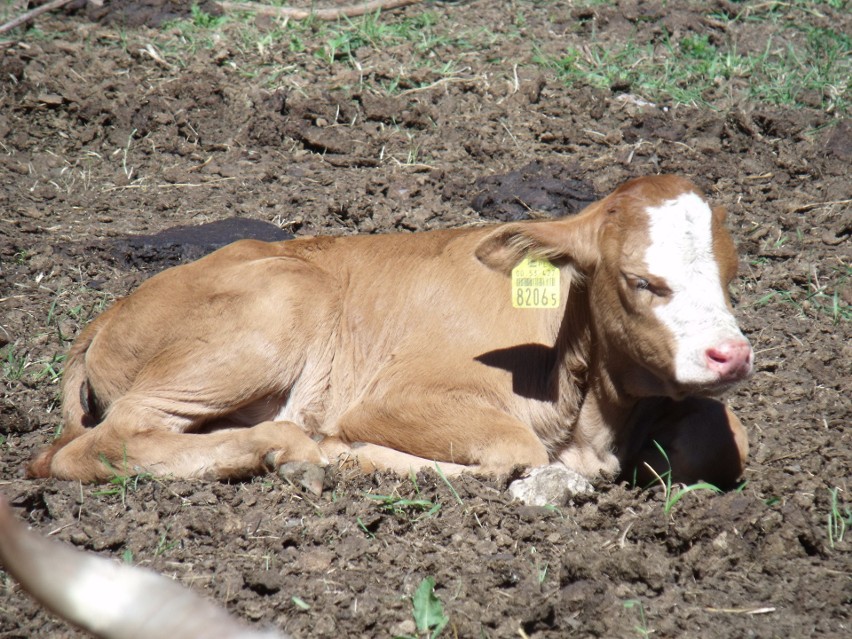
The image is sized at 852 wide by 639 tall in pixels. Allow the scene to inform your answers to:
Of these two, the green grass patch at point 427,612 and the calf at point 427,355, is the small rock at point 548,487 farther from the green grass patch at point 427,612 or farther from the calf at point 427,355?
the green grass patch at point 427,612

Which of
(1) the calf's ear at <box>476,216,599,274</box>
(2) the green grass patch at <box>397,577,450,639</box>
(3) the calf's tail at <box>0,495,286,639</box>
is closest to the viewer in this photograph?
(3) the calf's tail at <box>0,495,286,639</box>

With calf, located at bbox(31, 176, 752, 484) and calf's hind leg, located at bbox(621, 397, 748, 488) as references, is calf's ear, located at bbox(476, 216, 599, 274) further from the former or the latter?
calf's hind leg, located at bbox(621, 397, 748, 488)

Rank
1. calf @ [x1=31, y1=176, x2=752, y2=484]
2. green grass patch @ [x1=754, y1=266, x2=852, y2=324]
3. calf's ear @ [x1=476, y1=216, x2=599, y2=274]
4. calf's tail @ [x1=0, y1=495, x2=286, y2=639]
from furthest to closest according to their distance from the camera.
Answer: green grass patch @ [x1=754, y1=266, x2=852, y2=324] → calf's ear @ [x1=476, y1=216, x2=599, y2=274] → calf @ [x1=31, y1=176, x2=752, y2=484] → calf's tail @ [x1=0, y1=495, x2=286, y2=639]

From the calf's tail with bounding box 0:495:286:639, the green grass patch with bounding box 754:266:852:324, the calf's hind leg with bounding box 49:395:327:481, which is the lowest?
the calf's hind leg with bounding box 49:395:327:481

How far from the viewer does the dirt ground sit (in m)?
3.75

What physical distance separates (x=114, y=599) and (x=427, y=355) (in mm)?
3818

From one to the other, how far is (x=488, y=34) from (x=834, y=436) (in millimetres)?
6001

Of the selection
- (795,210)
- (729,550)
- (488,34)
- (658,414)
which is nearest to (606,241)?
(658,414)

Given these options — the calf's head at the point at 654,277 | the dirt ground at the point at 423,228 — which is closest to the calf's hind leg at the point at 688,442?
the dirt ground at the point at 423,228

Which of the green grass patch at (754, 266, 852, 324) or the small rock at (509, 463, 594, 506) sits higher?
the green grass patch at (754, 266, 852, 324)

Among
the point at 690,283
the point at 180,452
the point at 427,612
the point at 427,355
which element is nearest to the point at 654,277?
the point at 690,283

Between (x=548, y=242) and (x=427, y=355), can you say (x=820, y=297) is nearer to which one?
(x=548, y=242)

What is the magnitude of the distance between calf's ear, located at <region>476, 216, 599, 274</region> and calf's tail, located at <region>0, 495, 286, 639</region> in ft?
10.9

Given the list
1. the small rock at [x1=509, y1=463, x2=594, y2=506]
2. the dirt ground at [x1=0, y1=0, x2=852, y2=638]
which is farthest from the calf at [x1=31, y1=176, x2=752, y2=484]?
the dirt ground at [x1=0, y1=0, x2=852, y2=638]
